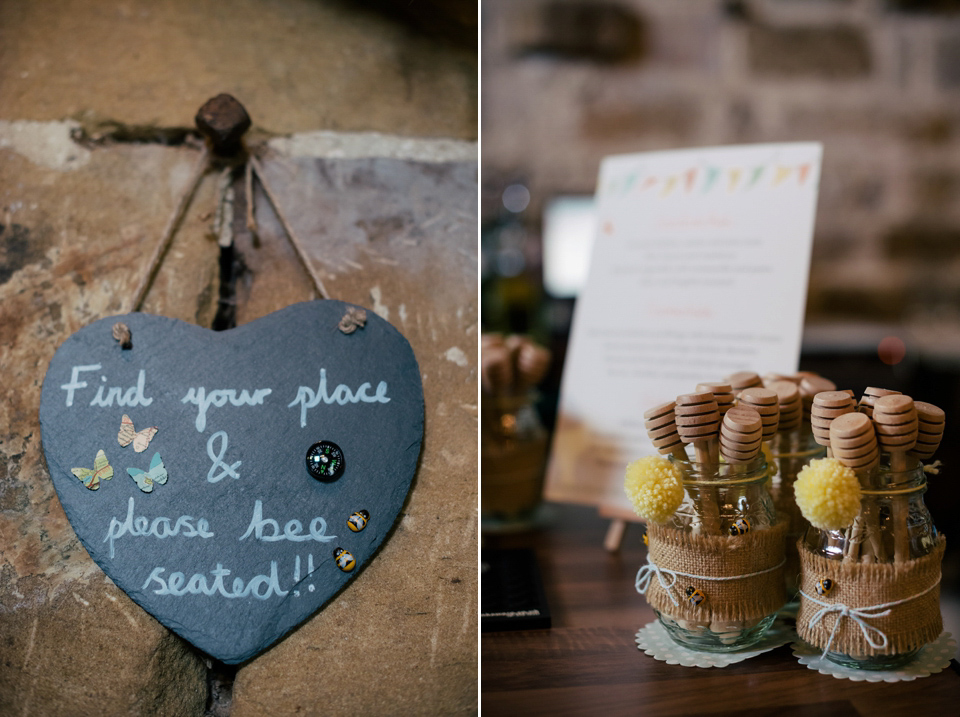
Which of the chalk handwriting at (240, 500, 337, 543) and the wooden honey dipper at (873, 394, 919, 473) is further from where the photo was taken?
the chalk handwriting at (240, 500, 337, 543)

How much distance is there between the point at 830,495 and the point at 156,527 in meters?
0.64

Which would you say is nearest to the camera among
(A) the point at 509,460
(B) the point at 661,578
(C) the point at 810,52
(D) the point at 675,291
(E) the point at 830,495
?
(E) the point at 830,495

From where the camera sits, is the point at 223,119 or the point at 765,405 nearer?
the point at 765,405

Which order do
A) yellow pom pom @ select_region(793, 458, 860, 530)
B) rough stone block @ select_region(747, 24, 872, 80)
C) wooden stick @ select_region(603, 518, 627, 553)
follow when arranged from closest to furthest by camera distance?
yellow pom pom @ select_region(793, 458, 860, 530) < wooden stick @ select_region(603, 518, 627, 553) < rough stone block @ select_region(747, 24, 872, 80)

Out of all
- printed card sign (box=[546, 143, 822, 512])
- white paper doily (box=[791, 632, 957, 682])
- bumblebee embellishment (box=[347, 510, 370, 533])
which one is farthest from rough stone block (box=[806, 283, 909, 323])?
bumblebee embellishment (box=[347, 510, 370, 533])

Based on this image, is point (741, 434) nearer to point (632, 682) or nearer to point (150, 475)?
point (632, 682)

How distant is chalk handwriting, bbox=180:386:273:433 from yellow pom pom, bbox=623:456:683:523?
399mm

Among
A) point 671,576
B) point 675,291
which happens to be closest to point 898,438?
point 671,576

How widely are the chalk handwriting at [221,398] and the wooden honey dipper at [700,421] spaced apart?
43cm

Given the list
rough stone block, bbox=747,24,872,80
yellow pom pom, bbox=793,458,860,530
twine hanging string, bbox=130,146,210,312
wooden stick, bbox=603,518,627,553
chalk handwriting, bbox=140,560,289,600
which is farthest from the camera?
rough stone block, bbox=747,24,872,80

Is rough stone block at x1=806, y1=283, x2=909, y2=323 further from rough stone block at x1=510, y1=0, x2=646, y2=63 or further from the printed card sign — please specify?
the printed card sign

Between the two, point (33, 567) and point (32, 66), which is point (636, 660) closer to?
point (33, 567)

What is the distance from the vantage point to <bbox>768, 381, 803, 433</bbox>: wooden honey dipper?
0.71 m

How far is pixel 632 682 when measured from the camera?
2.05 feet
